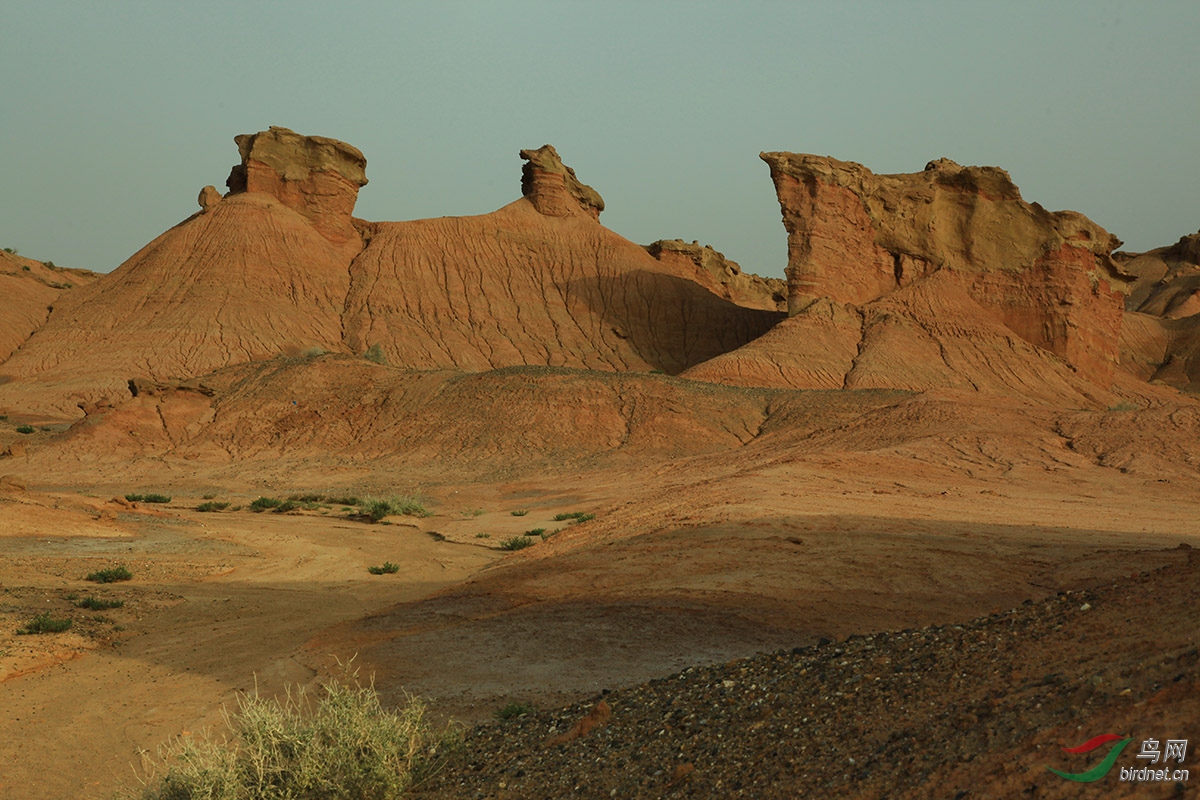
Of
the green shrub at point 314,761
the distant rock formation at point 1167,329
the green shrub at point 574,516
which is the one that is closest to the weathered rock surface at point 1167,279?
the distant rock formation at point 1167,329

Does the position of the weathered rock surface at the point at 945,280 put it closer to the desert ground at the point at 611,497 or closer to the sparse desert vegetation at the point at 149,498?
the desert ground at the point at 611,497

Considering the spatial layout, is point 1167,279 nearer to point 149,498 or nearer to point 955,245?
point 955,245

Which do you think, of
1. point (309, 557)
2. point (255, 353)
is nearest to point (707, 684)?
point (309, 557)

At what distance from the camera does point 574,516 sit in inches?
777

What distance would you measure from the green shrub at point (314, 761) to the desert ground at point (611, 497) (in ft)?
1.16

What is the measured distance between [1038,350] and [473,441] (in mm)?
33437

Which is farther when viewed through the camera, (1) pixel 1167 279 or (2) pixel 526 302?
(1) pixel 1167 279

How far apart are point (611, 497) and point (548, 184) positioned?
154 ft

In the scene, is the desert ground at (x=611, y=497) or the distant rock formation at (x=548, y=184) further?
the distant rock formation at (x=548, y=184)

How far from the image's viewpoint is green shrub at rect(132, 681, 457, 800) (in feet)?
18.8

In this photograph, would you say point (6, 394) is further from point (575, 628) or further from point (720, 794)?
point (720, 794)

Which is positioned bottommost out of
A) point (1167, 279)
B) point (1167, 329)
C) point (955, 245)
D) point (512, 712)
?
point (512, 712)

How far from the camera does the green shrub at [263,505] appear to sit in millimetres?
23125

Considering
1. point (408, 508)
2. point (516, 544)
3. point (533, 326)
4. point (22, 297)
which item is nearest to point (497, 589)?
point (516, 544)
